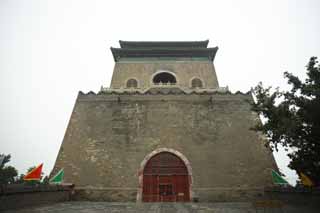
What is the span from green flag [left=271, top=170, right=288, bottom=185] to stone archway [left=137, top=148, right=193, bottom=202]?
449 cm

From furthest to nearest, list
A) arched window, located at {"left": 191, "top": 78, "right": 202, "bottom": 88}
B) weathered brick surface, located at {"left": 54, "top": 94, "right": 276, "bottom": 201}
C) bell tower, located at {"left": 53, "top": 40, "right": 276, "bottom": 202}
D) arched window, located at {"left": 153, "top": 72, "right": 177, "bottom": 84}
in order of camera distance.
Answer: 1. arched window, located at {"left": 153, "top": 72, "right": 177, "bottom": 84}
2. arched window, located at {"left": 191, "top": 78, "right": 202, "bottom": 88}
3. weathered brick surface, located at {"left": 54, "top": 94, "right": 276, "bottom": 201}
4. bell tower, located at {"left": 53, "top": 40, "right": 276, "bottom": 202}

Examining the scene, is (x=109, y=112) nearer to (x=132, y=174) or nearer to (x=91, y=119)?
(x=91, y=119)

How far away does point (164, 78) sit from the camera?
61.6 ft

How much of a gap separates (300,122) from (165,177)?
7391mm

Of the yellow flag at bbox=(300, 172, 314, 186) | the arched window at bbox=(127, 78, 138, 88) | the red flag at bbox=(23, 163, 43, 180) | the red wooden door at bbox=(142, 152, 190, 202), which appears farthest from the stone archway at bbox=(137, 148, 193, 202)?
the arched window at bbox=(127, 78, 138, 88)

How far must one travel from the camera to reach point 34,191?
26.1 ft

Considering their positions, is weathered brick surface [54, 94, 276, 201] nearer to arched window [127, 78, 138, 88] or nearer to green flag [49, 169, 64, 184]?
green flag [49, 169, 64, 184]

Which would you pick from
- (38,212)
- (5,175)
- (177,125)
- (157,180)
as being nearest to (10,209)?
(38,212)

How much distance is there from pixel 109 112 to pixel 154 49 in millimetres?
8777

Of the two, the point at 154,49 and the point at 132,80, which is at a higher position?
the point at 154,49

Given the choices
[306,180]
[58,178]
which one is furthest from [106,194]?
[306,180]

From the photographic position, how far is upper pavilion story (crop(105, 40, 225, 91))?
57.8ft

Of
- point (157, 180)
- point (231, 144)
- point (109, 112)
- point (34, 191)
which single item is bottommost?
point (34, 191)

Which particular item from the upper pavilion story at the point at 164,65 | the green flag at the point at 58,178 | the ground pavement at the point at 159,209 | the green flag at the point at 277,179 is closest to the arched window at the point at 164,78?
the upper pavilion story at the point at 164,65
